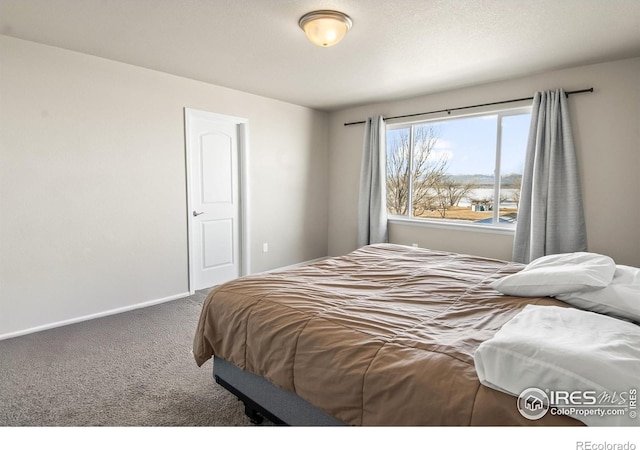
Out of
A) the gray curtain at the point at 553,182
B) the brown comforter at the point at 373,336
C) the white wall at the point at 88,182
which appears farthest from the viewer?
the gray curtain at the point at 553,182

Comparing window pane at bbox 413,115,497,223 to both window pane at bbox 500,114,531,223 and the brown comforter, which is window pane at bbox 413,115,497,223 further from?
the brown comforter

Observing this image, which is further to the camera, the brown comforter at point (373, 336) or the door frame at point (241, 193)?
the door frame at point (241, 193)

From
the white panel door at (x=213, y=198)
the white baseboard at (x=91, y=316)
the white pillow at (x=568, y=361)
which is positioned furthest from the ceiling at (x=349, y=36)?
the white baseboard at (x=91, y=316)

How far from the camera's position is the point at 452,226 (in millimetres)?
4434

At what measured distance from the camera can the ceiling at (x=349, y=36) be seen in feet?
7.64

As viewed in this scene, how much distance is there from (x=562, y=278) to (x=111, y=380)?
103 inches

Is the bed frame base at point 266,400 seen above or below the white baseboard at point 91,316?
above

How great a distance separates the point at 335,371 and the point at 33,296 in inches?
115

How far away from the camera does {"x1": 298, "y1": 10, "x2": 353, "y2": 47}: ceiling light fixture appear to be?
7.82 ft

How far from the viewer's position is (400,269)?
2453 mm
